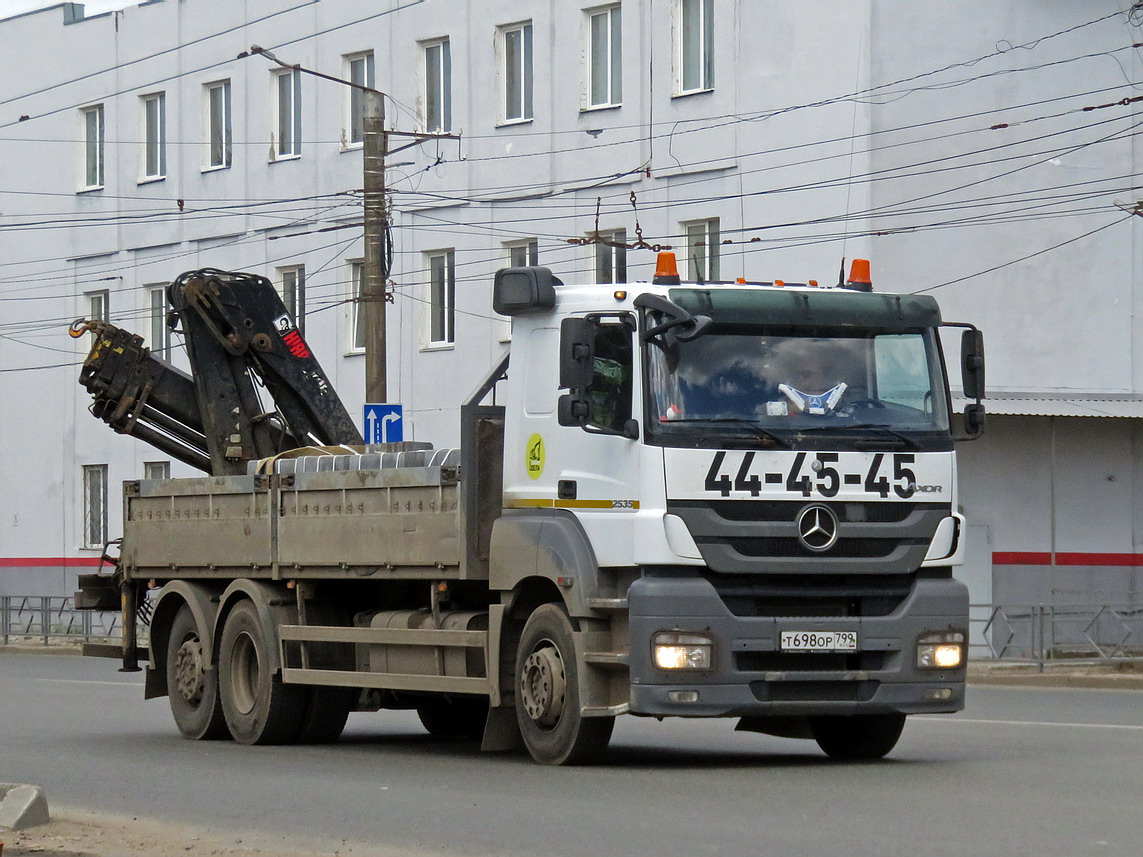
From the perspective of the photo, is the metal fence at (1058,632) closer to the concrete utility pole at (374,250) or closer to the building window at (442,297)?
the concrete utility pole at (374,250)

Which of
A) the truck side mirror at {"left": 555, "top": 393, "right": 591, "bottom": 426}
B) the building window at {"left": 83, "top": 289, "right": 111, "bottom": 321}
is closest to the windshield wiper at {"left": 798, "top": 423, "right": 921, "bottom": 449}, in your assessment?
the truck side mirror at {"left": 555, "top": 393, "right": 591, "bottom": 426}

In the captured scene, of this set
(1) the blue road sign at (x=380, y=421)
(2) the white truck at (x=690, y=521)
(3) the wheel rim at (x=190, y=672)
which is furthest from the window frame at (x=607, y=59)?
(2) the white truck at (x=690, y=521)

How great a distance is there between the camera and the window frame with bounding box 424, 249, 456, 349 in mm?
36219

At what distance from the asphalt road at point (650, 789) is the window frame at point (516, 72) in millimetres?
17907

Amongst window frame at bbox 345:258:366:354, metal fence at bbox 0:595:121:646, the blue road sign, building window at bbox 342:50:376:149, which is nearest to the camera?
the blue road sign

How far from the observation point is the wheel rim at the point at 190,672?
16.8 metres

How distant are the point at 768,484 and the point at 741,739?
4133mm

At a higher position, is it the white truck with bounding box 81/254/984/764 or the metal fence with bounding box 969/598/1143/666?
the white truck with bounding box 81/254/984/764

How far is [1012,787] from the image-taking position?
11734 millimetres

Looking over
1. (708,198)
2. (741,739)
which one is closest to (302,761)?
(741,739)

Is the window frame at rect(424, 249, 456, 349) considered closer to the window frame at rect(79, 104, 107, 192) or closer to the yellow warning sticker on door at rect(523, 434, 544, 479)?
the window frame at rect(79, 104, 107, 192)

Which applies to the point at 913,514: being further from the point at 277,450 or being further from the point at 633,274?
the point at 633,274

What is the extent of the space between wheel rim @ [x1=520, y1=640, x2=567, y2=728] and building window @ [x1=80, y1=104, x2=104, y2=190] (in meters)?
32.7

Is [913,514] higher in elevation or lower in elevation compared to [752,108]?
lower
